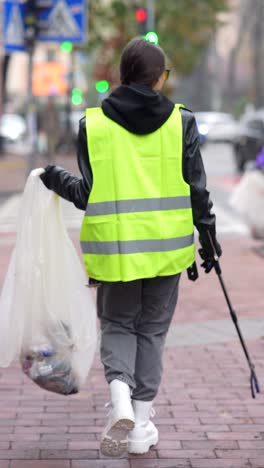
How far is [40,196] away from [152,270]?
2.07 ft

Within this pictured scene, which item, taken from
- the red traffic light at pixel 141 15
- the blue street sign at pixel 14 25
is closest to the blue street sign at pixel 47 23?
the blue street sign at pixel 14 25

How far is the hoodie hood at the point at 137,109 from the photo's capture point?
4277 millimetres

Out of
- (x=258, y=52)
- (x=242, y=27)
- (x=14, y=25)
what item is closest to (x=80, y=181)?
(x=14, y=25)

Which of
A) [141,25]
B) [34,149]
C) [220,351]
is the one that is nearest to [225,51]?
[141,25]

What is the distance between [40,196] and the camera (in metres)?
4.66

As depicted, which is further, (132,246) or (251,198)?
(251,198)

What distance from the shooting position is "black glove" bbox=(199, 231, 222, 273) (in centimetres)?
454

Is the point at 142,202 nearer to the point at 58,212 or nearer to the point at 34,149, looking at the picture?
the point at 58,212

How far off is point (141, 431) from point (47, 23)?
1144 cm

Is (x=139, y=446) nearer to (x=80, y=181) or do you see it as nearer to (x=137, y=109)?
(x=80, y=181)

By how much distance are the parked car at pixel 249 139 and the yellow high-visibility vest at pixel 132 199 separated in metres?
20.7

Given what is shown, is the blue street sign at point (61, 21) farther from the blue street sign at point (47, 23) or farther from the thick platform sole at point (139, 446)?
the thick platform sole at point (139, 446)

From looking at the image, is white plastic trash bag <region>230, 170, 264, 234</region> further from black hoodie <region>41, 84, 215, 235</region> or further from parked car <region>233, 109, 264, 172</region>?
parked car <region>233, 109, 264, 172</region>

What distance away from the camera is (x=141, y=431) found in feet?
14.8
